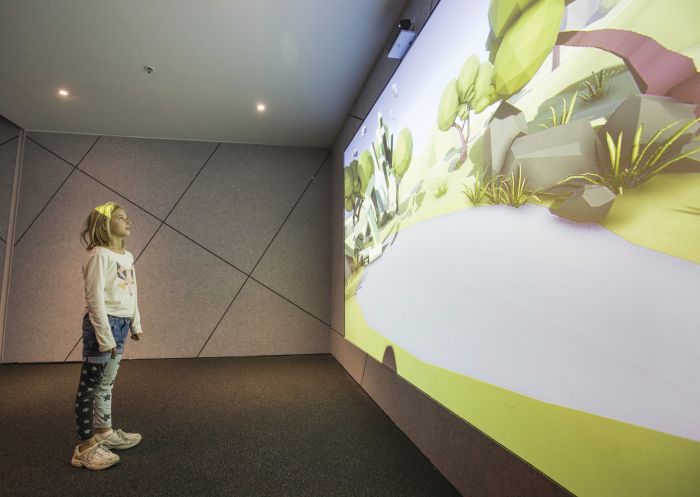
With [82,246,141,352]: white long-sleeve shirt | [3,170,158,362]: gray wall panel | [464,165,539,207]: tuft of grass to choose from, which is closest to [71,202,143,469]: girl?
[82,246,141,352]: white long-sleeve shirt

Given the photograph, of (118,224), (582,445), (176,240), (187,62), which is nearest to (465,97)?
(582,445)

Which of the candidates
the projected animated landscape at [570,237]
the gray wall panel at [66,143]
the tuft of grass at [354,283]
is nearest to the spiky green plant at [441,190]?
the projected animated landscape at [570,237]

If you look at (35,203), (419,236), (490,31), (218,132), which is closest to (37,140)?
(35,203)

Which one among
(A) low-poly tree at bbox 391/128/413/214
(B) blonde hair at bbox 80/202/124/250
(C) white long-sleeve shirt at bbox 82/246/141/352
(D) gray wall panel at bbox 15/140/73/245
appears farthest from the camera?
(D) gray wall panel at bbox 15/140/73/245

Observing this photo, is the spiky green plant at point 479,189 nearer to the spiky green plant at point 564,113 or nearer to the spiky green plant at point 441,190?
the spiky green plant at point 441,190

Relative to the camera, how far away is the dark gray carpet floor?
5.41 feet

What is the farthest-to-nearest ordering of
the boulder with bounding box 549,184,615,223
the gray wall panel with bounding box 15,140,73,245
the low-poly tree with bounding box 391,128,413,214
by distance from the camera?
the gray wall panel with bounding box 15,140,73,245
the low-poly tree with bounding box 391,128,413,214
the boulder with bounding box 549,184,615,223

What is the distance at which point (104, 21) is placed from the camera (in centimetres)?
271

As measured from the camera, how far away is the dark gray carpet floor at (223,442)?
1647 millimetres

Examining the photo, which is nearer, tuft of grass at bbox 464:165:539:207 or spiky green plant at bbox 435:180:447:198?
tuft of grass at bbox 464:165:539:207

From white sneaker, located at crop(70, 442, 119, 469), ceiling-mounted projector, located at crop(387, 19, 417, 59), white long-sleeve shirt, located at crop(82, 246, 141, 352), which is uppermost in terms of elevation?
ceiling-mounted projector, located at crop(387, 19, 417, 59)

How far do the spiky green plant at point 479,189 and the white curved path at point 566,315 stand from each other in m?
0.05

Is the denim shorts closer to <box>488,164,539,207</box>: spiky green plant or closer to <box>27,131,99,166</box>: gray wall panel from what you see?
<box>488,164,539,207</box>: spiky green plant

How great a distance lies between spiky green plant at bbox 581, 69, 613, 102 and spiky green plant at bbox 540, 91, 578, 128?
0.03 metres
